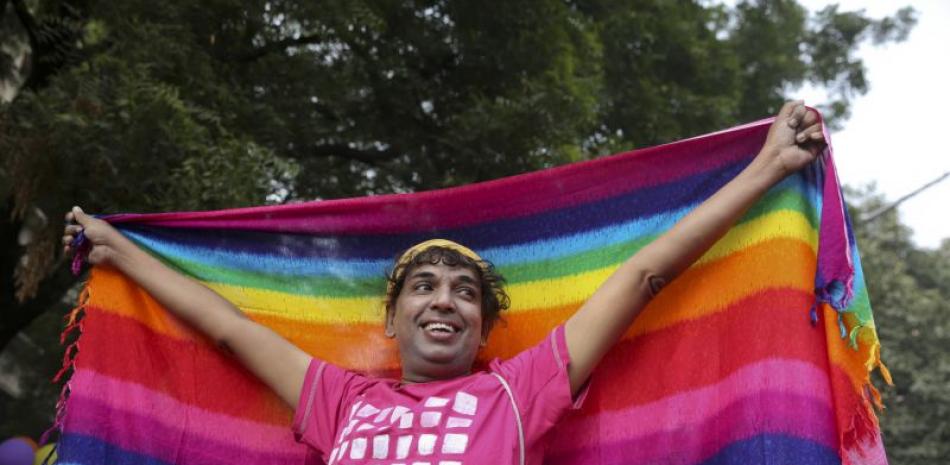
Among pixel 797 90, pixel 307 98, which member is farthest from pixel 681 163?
pixel 797 90

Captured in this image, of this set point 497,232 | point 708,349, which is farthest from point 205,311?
point 708,349

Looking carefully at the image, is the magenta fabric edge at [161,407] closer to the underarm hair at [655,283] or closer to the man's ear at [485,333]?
the man's ear at [485,333]

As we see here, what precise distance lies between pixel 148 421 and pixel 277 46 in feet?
13.7

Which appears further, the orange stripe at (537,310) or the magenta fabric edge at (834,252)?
the orange stripe at (537,310)

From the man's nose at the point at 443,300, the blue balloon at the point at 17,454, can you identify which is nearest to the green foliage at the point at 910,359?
the blue balloon at the point at 17,454

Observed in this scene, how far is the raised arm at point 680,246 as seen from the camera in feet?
9.03

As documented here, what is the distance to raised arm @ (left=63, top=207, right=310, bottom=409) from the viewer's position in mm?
3084

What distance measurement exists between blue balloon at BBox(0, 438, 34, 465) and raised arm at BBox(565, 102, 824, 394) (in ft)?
19.5

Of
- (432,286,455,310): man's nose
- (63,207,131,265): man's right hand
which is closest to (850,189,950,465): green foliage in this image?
(432,286,455,310): man's nose

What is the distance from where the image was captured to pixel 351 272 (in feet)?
11.4

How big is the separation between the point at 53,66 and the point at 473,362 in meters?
4.68

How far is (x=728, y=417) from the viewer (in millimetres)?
2750

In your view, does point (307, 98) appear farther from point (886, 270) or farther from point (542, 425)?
point (886, 270)

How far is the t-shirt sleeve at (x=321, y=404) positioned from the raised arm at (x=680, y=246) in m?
0.71
